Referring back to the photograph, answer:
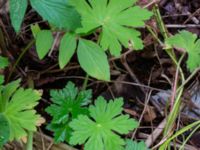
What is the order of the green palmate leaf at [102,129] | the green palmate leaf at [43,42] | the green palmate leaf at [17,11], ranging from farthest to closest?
the green palmate leaf at [43,42] → the green palmate leaf at [102,129] → the green palmate leaf at [17,11]

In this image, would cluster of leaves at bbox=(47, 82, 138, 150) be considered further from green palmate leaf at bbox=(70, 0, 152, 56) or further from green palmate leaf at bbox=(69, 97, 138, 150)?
green palmate leaf at bbox=(70, 0, 152, 56)

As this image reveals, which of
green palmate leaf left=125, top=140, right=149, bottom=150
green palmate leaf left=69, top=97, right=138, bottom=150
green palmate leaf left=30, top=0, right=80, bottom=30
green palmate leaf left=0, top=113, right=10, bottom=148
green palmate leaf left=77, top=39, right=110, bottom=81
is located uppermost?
green palmate leaf left=30, top=0, right=80, bottom=30

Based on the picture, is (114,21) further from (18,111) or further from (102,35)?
(18,111)

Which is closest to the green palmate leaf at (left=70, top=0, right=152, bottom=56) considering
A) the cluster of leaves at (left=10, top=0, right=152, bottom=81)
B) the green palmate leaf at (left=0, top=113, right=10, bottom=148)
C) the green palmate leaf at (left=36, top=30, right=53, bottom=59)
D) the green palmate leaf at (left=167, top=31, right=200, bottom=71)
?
the cluster of leaves at (left=10, top=0, right=152, bottom=81)

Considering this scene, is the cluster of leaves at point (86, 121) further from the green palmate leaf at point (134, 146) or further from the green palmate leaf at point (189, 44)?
the green palmate leaf at point (189, 44)

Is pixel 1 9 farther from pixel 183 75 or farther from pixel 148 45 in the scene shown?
pixel 183 75

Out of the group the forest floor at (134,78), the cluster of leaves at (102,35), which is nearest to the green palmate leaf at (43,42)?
the cluster of leaves at (102,35)

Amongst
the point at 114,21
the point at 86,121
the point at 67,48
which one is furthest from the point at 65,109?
the point at 114,21
